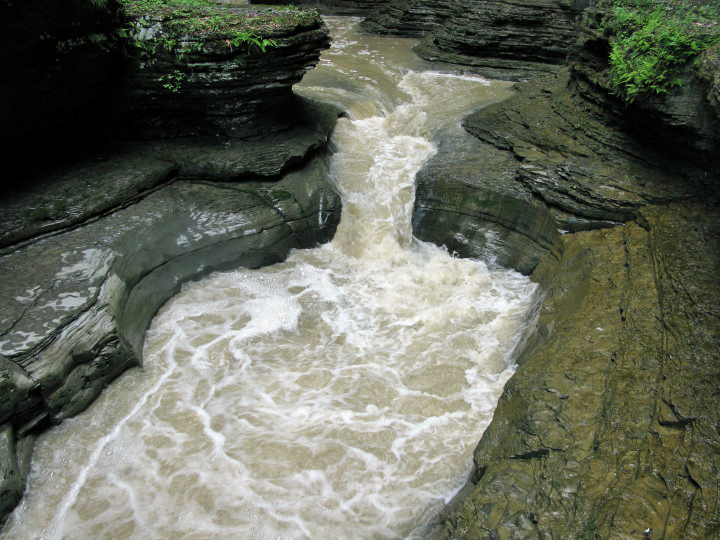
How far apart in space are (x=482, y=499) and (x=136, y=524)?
8.55ft

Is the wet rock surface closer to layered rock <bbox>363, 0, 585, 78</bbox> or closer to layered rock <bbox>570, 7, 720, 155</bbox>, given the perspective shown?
layered rock <bbox>570, 7, 720, 155</bbox>

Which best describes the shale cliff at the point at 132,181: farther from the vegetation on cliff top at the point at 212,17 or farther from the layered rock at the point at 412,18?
the layered rock at the point at 412,18

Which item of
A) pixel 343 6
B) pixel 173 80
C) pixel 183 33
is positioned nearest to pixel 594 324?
pixel 173 80

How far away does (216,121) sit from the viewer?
695 cm

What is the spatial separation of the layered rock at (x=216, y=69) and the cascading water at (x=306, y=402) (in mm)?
2069

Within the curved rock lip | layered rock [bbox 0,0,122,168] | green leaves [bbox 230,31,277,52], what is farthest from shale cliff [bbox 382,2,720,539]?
layered rock [bbox 0,0,122,168]

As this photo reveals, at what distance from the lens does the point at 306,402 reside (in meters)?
4.69

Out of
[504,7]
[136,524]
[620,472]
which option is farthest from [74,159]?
[504,7]

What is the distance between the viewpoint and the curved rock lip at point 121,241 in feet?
13.9

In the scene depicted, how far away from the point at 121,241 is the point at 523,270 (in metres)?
5.12

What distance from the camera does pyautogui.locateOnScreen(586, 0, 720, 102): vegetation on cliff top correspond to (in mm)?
5219

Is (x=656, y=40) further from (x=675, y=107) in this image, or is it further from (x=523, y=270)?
(x=523, y=270)

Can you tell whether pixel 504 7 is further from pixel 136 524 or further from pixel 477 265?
pixel 136 524

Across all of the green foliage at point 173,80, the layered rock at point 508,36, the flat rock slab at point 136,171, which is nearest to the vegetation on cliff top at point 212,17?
the green foliage at point 173,80
